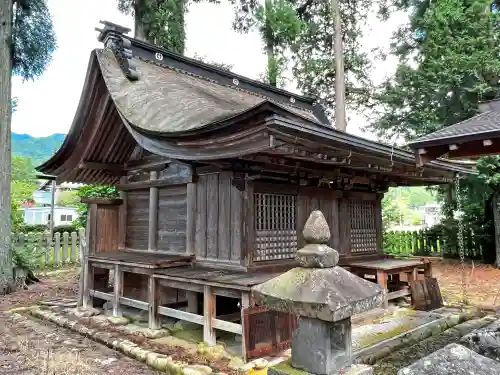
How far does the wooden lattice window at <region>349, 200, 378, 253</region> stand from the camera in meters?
8.26

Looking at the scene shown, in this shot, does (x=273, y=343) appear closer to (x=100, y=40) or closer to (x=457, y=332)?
(x=457, y=332)

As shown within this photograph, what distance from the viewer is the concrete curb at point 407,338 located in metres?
4.83

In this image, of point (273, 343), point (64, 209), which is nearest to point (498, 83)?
point (273, 343)

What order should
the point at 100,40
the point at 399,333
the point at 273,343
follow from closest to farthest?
the point at 273,343 → the point at 399,333 → the point at 100,40

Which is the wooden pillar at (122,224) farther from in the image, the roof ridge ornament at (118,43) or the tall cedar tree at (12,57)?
the tall cedar tree at (12,57)

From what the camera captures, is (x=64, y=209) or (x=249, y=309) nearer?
(x=249, y=309)

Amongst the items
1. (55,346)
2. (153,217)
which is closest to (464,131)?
(153,217)

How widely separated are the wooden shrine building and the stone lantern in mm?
1625

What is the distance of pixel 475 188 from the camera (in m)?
12.5

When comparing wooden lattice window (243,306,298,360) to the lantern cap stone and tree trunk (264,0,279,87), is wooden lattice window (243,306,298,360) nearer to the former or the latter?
the lantern cap stone

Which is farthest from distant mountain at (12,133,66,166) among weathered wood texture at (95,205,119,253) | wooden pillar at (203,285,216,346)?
wooden pillar at (203,285,216,346)

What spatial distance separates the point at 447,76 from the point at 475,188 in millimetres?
3817

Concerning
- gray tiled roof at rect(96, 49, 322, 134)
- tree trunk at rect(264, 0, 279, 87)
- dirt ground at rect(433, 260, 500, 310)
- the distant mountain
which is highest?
the distant mountain

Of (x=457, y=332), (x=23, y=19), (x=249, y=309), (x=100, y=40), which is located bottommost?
(x=457, y=332)
